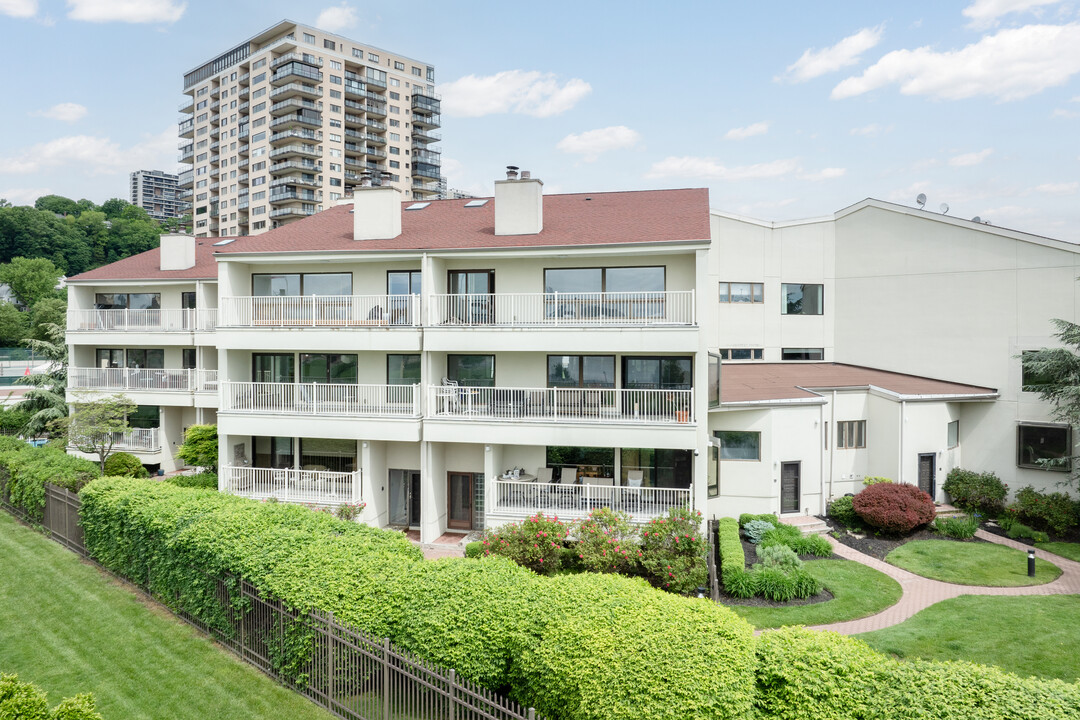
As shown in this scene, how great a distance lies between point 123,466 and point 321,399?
9.33 m

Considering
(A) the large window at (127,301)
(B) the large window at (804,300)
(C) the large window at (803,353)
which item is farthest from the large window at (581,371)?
(A) the large window at (127,301)

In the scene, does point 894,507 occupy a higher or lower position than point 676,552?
lower

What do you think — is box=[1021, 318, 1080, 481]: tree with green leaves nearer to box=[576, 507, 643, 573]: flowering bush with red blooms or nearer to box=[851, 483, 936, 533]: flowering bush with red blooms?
box=[851, 483, 936, 533]: flowering bush with red blooms

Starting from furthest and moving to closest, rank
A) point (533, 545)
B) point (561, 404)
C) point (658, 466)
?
1. point (658, 466)
2. point (561, 404)
3. point (533, 545)

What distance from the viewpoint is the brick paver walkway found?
1396 centimetres

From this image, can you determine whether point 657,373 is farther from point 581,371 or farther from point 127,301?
point 127,301

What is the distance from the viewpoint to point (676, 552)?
1494cm

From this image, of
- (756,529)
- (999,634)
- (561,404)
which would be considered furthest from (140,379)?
(999,634)

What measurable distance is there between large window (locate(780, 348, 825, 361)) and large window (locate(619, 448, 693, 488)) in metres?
11.1

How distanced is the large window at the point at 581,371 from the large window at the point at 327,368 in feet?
22.1

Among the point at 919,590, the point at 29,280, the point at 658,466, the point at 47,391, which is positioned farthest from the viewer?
the point at 29,280

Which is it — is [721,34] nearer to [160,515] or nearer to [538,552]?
[538,552]

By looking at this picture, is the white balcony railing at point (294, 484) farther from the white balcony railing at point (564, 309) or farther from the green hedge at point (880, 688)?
the green hedge at point (880, 688)

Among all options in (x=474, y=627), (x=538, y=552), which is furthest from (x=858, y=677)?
(x=538, y=552)
